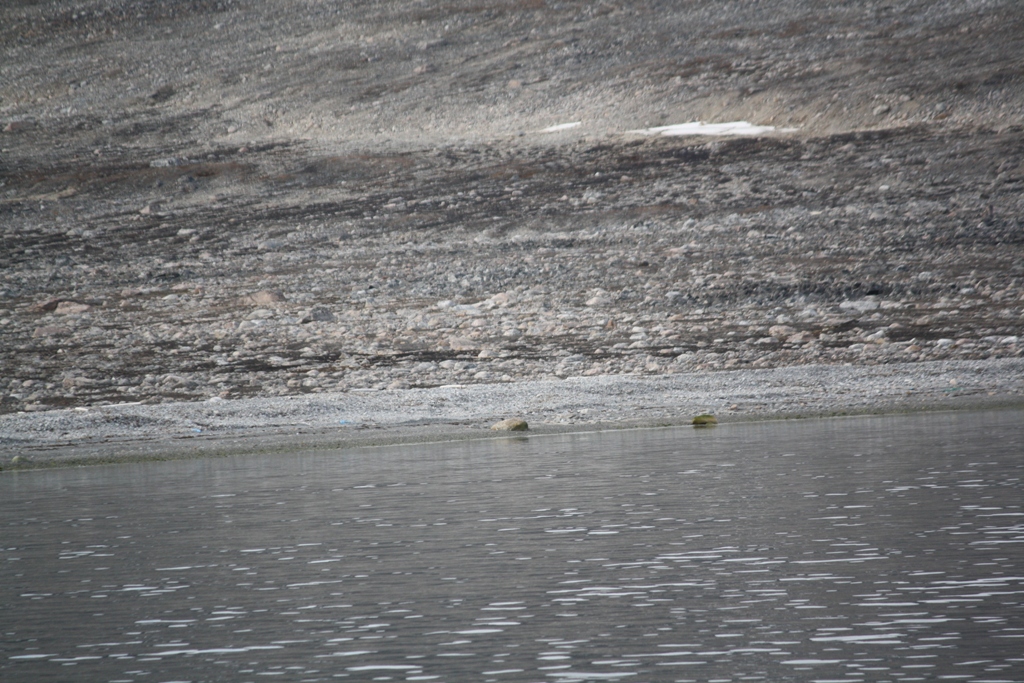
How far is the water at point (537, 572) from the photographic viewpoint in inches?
156

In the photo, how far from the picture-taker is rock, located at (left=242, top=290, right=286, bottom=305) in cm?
2119

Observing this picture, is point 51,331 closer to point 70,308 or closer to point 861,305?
point 70,308

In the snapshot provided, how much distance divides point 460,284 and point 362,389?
6.95 m

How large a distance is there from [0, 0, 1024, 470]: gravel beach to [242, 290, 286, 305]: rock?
0.29 ft

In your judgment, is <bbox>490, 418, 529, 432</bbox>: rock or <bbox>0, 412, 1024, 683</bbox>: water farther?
<bbox>490, 418, 529, 432</bbox>: rock

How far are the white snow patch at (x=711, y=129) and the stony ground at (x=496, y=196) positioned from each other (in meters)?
0.44

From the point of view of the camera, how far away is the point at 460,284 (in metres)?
21.9

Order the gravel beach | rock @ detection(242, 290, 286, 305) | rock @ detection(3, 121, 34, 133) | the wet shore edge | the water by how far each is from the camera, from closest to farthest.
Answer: the water → the wet shore edge → the gravel beach → rock @ detection(242, 290, 286, 305) → rock @ detection(3, 121, 34, 133)

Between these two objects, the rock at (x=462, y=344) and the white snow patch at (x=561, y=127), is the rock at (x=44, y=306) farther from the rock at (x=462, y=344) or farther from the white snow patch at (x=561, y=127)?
the white snow patch at (x=561, y=127)

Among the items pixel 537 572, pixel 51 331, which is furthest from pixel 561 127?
pixel 537 572

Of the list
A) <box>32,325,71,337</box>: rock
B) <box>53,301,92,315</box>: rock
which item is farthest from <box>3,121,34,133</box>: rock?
<box>32,325,71,337</box>: rock

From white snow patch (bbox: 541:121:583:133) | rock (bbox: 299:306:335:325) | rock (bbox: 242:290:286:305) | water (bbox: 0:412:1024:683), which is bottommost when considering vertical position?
water (bbox: 0:412:1024:683)

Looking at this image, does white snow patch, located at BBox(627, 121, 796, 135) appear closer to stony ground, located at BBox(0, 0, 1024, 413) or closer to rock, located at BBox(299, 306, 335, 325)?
stony ground, located at BBox(0, 0, 1024, 413)

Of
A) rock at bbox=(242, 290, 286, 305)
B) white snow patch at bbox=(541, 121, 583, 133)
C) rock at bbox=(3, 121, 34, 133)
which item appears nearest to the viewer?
rock at bbox=(242, 290, 286, 305)
